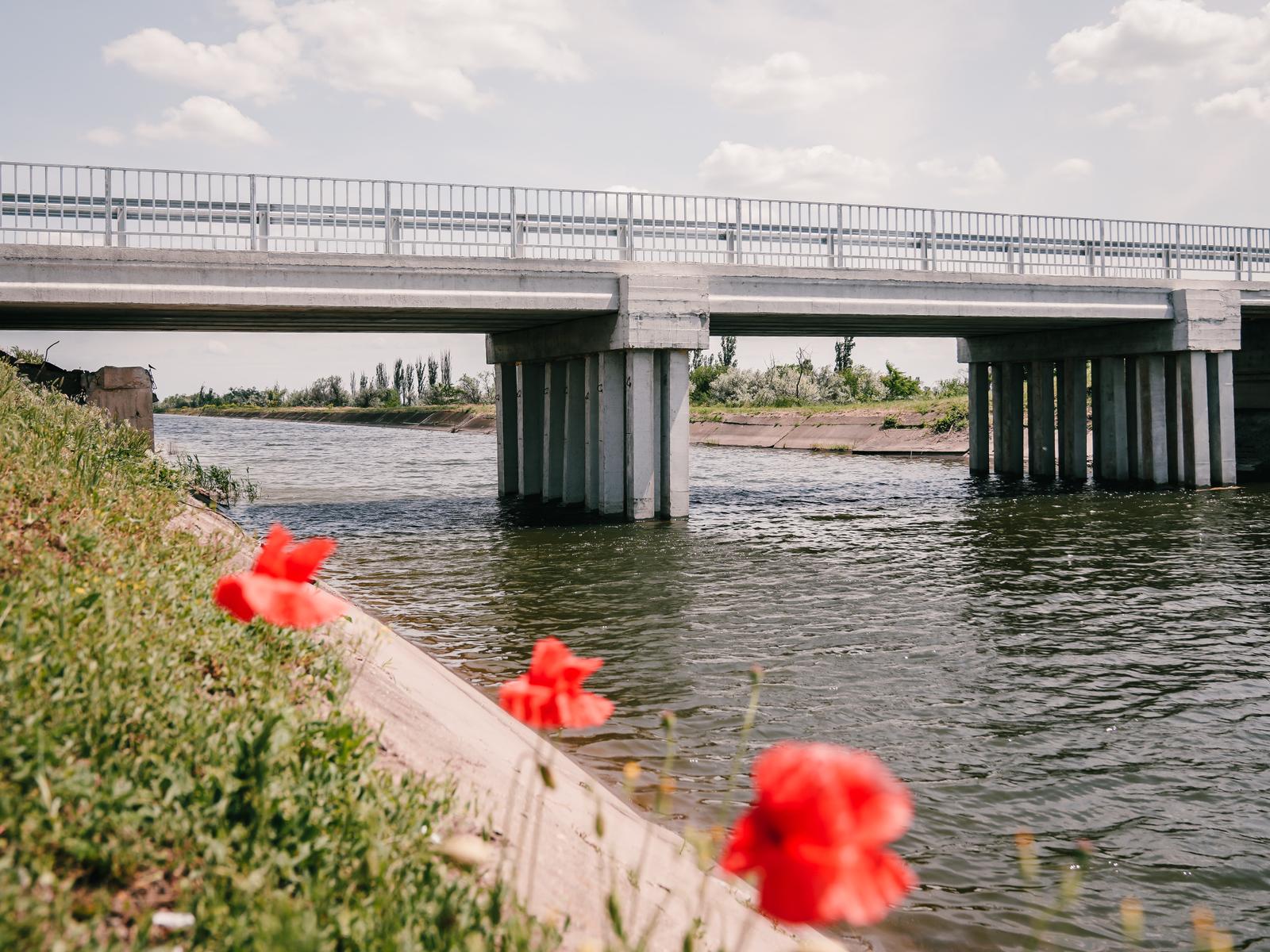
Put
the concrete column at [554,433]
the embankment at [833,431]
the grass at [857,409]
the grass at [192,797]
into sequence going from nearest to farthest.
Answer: the grass at [192,797]
the concrete column at [554,433]
the embankment at [833,431]
the grass at [857,409]

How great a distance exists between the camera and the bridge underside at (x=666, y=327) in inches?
835

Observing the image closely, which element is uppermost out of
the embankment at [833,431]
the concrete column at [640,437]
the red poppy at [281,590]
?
the embankment at [833,431]

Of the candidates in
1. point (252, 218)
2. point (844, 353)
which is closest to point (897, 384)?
point (844, 353)

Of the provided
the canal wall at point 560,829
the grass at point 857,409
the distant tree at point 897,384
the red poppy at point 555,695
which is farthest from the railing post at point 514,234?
the distant tree at point 897,384

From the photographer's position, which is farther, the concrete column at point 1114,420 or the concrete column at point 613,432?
the concrete column at point 1114,420

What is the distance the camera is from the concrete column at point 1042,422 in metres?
36.1

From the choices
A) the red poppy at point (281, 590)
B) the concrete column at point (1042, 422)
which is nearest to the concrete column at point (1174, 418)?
the concrete column at point (1042, 422)

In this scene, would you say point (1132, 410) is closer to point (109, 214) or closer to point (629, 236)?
point (629, 236)

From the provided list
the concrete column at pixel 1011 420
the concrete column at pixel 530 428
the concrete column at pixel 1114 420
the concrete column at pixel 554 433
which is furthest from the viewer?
the concrete column at pixel 1011 420

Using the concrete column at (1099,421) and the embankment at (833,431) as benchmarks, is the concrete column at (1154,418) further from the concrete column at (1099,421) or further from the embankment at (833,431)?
the embankment at (833,431)

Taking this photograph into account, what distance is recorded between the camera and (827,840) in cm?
207

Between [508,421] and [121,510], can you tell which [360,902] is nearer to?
[121,510]

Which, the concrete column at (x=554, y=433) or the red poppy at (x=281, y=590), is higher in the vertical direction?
the concrete column at (x=554, y=433)

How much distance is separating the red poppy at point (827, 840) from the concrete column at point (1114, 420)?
3452cm
